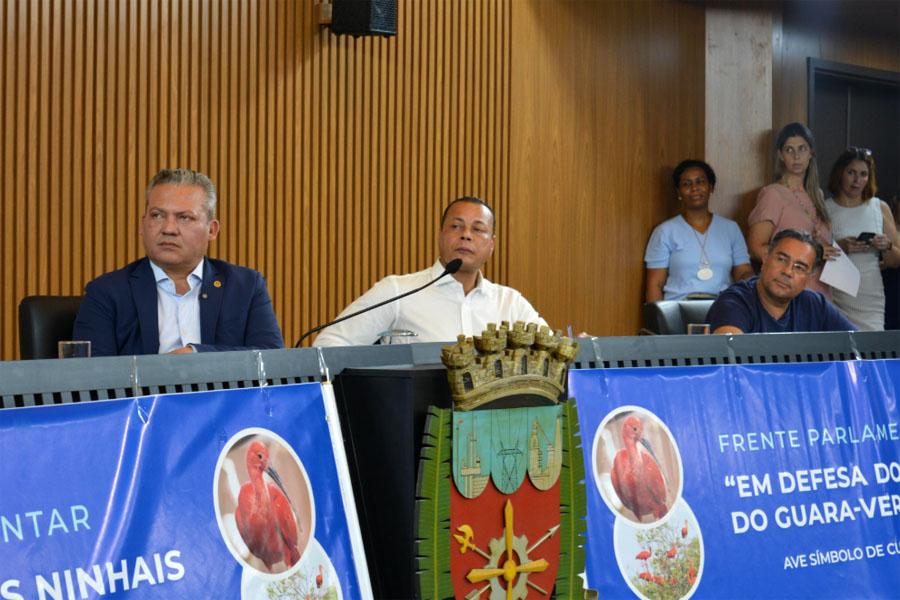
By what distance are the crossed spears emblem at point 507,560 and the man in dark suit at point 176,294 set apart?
1.03 m

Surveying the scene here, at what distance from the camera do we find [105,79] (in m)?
4.17

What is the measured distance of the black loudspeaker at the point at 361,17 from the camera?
4605mm

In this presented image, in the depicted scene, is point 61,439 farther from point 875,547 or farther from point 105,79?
point 105,79

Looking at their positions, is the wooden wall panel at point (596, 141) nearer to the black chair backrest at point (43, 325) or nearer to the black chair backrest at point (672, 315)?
the black chair backrest at point (672, 315)

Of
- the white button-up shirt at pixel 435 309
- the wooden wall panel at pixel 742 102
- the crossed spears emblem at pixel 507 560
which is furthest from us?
the wooden wall panel at pixel 742 102

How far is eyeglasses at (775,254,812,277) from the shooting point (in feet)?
11.2

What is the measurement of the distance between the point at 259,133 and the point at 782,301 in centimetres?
234

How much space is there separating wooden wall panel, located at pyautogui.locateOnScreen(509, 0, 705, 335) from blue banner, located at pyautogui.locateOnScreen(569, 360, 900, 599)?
3138 millimetres

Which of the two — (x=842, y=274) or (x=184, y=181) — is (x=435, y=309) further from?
(x=842, y=274)

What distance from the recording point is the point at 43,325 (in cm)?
267

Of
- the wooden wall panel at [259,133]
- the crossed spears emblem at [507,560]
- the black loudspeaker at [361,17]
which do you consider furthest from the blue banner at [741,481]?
→ the black loudspeaker at [361,17]

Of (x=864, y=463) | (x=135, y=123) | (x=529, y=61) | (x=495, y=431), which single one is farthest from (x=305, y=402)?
(x=529, y=61)

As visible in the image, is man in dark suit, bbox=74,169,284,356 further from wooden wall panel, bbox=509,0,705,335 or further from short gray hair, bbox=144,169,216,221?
wooden wall panel, bbox=509,0,705,335

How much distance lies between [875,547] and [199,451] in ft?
5.15
